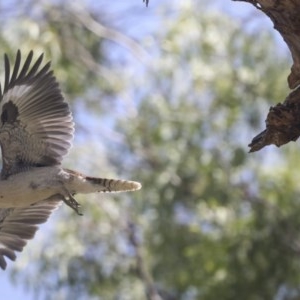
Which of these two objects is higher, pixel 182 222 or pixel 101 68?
pixel 101 68

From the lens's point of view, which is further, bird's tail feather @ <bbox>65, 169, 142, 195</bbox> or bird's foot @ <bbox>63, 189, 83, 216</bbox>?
bird's foot @ <bbox>63, 189, 83, 216</bbox>

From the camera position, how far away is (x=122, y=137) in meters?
12.0

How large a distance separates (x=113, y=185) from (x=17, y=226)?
1.17 m

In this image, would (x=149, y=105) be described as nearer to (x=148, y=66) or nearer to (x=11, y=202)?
(x=148, y=66)

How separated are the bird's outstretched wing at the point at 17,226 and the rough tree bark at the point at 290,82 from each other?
3021mm

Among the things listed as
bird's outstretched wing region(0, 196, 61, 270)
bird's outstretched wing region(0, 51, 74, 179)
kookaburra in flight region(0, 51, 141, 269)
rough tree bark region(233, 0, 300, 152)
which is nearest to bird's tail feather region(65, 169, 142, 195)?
kookaburra in flight region(0, 51, 141, 269)

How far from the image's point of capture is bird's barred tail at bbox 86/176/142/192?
712cm

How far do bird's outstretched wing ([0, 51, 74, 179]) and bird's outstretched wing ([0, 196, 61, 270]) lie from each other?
53 cm

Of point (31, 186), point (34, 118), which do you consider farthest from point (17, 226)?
point (34, 118)

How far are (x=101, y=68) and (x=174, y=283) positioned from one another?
3058 millimetres

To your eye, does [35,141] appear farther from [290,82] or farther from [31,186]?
[290,82]

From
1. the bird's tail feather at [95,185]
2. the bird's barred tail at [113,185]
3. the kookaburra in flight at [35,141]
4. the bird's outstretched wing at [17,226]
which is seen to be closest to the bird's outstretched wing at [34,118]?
the kookaburra in flight at [35,141]

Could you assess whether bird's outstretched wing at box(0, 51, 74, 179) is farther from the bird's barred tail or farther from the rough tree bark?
the rough tree bark

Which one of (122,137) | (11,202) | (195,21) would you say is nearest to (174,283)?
(122,137)
